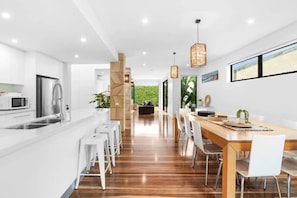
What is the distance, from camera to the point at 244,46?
5.38m

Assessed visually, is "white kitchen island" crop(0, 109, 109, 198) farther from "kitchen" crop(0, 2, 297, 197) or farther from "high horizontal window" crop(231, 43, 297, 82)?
"high horizontal window" crop(231, 43, 297, 82)

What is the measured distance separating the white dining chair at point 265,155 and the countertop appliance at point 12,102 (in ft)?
15.2

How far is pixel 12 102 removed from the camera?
406 centimetres

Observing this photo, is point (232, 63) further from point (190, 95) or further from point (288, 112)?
point (190, 95)

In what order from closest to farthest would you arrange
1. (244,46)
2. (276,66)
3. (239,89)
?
(276,66), (244,46), (239,89)

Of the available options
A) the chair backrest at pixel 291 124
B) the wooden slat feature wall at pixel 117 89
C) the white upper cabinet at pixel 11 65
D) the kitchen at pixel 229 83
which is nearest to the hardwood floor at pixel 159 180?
the kitchen at pixel 229 83

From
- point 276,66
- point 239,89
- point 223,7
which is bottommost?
point 239,89

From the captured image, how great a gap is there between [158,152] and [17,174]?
291 cm

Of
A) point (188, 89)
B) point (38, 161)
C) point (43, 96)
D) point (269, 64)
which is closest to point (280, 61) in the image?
point (269, 64)

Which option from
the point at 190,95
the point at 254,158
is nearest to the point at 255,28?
the point at 254,158

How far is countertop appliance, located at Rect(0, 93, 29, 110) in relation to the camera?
388 centimetres

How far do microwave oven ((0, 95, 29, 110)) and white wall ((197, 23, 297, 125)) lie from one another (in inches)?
218

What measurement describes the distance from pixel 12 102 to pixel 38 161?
126 inches

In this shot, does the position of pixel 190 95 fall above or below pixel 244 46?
below
